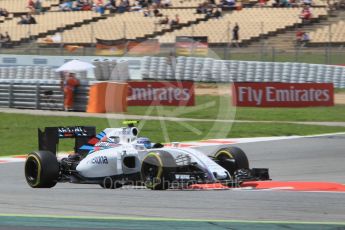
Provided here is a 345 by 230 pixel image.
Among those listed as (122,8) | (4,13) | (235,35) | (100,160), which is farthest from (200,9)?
(100,160)

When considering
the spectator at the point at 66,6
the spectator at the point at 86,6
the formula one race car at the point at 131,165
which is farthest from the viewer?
the spectator at the point at 66,6

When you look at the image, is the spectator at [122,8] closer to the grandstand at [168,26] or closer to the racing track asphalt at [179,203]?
the grandstand at [168,26]

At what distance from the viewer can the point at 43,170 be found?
12.6 metres

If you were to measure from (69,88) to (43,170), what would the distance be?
16.4 meters

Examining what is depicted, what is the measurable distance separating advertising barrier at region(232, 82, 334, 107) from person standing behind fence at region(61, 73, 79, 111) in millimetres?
5236

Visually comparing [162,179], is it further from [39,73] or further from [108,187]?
[39,73]

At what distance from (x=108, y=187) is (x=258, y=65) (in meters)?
24.5

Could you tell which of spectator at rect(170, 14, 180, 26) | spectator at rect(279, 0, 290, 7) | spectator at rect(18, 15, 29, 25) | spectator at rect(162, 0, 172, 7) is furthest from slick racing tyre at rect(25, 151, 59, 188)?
spectator at rect(18, 15, 29, 25)

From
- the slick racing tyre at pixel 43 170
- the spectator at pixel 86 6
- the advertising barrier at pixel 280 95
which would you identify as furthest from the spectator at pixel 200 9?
the slick racing tyre at pixel 43 170

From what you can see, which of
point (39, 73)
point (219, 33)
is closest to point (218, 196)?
point (39, 73)

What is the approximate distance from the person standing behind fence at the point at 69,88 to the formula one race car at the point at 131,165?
15147 millimetres

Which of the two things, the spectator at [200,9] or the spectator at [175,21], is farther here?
the spectator at [200,9]

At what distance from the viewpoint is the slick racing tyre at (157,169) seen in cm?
1164

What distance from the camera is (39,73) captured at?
38688mm
